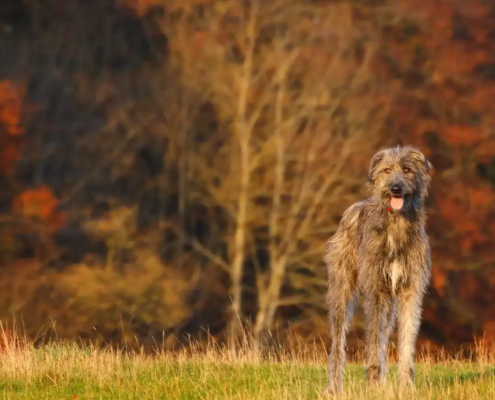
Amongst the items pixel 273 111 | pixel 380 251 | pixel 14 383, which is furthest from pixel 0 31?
pixel 380 251

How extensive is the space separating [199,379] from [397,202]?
2.92 meters

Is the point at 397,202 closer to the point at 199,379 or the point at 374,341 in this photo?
the point at 374,341

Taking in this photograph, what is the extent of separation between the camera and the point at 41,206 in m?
23.9

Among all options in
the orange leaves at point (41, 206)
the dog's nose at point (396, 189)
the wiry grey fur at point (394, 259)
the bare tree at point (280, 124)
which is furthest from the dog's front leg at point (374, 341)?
the orange leaves at point (41, 206)

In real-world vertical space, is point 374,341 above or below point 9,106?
below

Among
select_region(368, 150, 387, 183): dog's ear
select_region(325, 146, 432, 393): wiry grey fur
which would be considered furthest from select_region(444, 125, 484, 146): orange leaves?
select_region(368, 150, 387, 183): dog's ear

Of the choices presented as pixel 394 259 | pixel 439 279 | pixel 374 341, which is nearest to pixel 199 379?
pixel 374 341

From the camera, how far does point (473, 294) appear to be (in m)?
24.4

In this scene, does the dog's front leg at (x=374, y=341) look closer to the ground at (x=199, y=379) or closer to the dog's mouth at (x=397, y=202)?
the ground at (x=199, y=379)

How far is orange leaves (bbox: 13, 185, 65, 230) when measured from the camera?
78.1ft

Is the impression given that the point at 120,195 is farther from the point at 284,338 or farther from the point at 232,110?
the point at 284,338

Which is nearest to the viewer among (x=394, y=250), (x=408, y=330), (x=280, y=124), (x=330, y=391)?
(x=408, y=330)

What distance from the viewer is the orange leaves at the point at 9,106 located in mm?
23484

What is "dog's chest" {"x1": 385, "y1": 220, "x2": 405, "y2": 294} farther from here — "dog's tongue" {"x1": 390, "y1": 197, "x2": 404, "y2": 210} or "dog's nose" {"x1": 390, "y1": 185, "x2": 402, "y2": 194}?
"dog's nose" {"x1": 390, "y1": 185, "x2": 402, "y2": 194}
